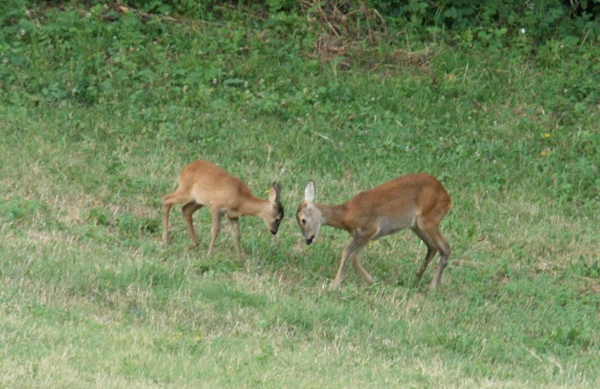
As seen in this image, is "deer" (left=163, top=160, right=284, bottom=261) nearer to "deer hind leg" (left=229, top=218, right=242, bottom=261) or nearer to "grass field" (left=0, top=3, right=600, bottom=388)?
"deer hind leg" (left=229, top=218, right=242, bottom=261)

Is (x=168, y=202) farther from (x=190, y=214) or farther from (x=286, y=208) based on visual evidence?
(x=286, y=208)

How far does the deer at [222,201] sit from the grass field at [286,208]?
0.88 feet

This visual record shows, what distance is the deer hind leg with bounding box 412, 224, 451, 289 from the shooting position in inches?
461

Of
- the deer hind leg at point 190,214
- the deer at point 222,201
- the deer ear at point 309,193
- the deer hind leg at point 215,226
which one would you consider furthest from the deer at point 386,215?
the deer hind leg at point 190,214

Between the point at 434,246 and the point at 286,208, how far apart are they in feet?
6.44

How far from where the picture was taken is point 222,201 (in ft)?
37.7

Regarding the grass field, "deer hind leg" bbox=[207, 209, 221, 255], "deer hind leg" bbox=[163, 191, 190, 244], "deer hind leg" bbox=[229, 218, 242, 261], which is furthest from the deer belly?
"deer hind leg" bbox=[163, 191, 190, 244]

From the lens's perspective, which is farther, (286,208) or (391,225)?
(286,208)

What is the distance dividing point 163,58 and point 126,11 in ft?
4.97

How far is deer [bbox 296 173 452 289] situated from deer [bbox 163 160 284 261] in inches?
12.6

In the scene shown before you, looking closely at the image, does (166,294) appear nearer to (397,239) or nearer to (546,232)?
(397,239)

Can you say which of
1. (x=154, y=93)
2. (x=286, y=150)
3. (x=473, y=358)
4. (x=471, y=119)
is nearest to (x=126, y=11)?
(x=154, y=93)

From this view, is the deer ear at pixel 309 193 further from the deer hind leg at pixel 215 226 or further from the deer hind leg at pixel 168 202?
the deer hind leg at pixel 168 202

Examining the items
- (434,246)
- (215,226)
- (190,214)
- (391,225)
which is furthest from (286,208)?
(434,246)
